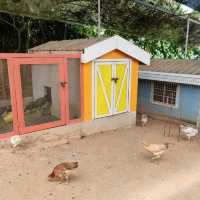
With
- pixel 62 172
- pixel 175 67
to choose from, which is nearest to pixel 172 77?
pixel 175 67

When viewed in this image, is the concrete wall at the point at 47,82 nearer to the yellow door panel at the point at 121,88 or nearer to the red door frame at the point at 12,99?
the red door frame at the point at 12,99

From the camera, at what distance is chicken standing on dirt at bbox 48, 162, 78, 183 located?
470 centimetres

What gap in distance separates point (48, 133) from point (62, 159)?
1080 mm

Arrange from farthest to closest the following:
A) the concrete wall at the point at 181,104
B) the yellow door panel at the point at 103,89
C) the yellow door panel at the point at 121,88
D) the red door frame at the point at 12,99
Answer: the concrete wall at the point at 181,104 → the yellow door panel at the point at 121,88 → the yellow door panel at the point at 103,89 → the red door frame at the point at 12,99

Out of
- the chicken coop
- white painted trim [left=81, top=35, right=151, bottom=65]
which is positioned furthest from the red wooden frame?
white painted trim [left=81, top=35, right=151, bottom=65]

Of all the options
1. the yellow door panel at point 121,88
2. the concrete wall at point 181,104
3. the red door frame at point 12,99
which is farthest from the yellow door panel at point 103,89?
the concrete wall at point 181,104

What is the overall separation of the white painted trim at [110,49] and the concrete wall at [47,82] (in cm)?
92

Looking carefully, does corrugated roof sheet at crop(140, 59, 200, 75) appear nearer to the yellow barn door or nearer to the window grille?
the window grille

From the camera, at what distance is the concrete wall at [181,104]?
8578 mm

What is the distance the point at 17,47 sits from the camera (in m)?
14.0

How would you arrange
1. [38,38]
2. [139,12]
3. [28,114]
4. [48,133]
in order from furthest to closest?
[38,38]
[139,12]
[48,133]
[28,114]

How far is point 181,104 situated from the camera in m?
8.97

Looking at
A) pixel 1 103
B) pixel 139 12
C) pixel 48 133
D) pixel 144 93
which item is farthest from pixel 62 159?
pixel 139 12

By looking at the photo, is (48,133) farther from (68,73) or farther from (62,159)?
(68,73)
